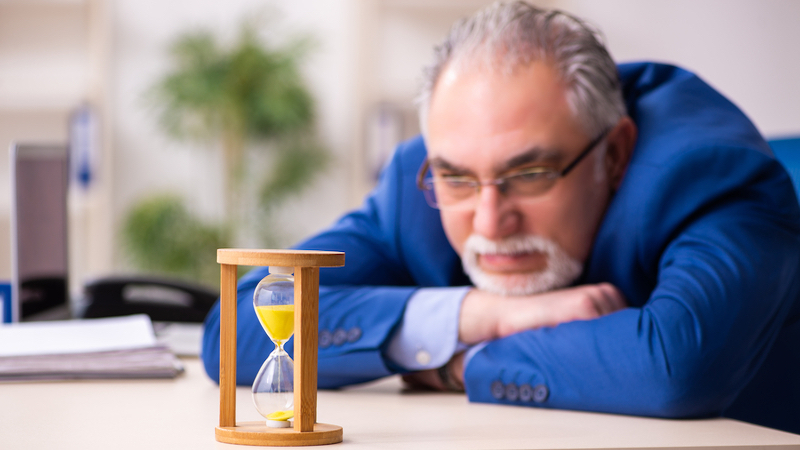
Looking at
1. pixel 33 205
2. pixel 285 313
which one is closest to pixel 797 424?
pixel 285 313

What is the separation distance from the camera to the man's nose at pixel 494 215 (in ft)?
3.80

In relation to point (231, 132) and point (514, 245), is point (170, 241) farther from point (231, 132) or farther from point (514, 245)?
point (514, 245)

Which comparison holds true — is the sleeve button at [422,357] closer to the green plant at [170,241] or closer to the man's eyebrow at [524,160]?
the man's eyebrow at [524,160]

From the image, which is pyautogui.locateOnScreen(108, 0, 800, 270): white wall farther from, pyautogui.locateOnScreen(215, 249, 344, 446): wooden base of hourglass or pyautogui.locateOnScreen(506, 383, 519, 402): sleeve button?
pyautogui.locateOnScreen(215, 249, 344, 446): wooden base of hourglass

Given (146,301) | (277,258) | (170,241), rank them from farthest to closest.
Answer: (170,241) → (146,301) → (277,258)

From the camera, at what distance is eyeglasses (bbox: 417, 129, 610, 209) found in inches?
45.7

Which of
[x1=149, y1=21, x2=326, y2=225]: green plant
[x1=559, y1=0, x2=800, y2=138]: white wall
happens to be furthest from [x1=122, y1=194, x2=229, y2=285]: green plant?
[x1=559, y1=0, x2=800, y2=138]: white wall

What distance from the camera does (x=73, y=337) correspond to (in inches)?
49.8

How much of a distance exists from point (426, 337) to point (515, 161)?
11.1 inches

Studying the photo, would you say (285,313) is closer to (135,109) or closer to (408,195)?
(408,195)

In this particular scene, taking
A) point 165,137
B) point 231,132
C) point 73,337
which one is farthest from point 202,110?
point 73,337

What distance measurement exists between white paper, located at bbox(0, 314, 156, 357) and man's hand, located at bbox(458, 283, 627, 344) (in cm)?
49

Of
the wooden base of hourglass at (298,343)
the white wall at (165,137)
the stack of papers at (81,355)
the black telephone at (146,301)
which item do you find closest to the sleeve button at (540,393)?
the wooden base of hourglass at (298,343)

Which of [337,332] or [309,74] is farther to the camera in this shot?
[309,74]
